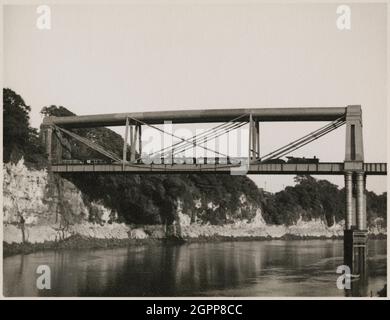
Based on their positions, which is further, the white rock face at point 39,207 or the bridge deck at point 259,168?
the white rock face at point 39,207

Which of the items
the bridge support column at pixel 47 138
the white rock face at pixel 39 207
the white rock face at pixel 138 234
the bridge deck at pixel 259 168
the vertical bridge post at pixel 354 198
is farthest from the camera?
the white rock face at pixel 138 234

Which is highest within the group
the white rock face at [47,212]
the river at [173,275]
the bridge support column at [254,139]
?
the bridge support column at [254,139]

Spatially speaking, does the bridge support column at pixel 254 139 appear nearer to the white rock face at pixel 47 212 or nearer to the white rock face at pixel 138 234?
the white rock face at pixel 47 212

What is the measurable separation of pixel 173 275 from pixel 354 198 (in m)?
12.6

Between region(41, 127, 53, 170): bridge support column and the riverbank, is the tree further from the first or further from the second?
the riverbank

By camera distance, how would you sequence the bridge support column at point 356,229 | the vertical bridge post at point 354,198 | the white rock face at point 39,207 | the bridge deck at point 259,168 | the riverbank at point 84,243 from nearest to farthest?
the bridge support column at point 356,229
the vertical bridge post at point 354,198
the bridge deck at point 259,168
the riverbank at point 84,243
the white rock face at point 39,207

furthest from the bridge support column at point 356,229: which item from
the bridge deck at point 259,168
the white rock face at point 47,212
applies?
the white rock face at point 47,212

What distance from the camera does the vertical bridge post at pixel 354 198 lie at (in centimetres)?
3160

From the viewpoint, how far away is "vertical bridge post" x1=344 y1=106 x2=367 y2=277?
31.6m

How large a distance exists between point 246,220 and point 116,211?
100 feet

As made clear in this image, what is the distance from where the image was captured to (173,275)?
1232 inches

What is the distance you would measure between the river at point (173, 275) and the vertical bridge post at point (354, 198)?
1.44 meters

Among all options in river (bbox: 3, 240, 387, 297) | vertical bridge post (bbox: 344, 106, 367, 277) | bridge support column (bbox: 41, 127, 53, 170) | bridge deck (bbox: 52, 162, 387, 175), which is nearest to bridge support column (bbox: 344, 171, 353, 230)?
vertical bridge post (bbox: 344, 106, 367, 277)
